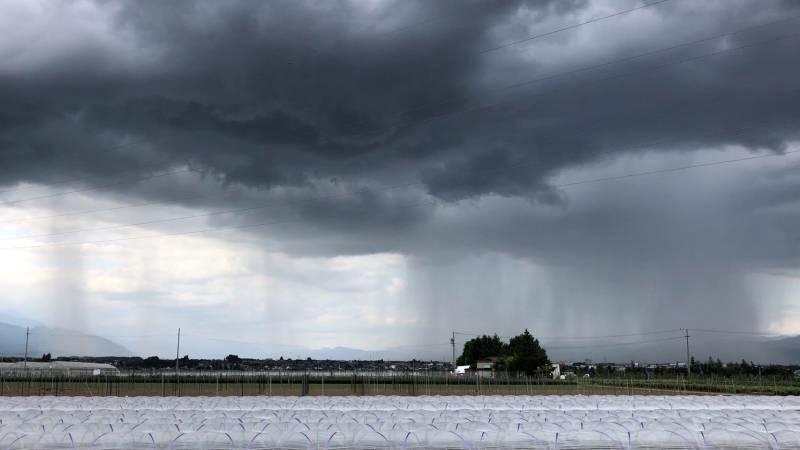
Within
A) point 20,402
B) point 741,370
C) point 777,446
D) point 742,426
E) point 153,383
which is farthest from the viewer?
point 741,370

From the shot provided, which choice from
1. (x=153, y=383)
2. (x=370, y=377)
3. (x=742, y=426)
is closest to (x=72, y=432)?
(x=742, y=426)

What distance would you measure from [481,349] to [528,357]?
5954 centimetres

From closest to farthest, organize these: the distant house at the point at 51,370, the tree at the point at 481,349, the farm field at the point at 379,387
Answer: the farm field at the point at 379,387 → the distant house at the point at 51,370 → the tree at the point at 481,349

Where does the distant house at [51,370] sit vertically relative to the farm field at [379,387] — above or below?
above

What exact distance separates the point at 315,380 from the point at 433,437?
83022mm

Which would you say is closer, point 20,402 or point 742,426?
point 742,426

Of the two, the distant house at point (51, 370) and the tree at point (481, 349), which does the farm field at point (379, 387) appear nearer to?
the distant house at point (51, 370)

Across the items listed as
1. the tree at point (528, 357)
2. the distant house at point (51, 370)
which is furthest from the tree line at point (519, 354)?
the distant house at point (51, 370)

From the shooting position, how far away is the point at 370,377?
86.0 meters

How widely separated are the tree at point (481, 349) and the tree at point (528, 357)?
47307 millimetres

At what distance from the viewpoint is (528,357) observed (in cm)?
11825

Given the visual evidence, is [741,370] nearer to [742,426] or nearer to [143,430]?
[742,426]

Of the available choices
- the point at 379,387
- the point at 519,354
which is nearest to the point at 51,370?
the point at 379,387

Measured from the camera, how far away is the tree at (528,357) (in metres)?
117
